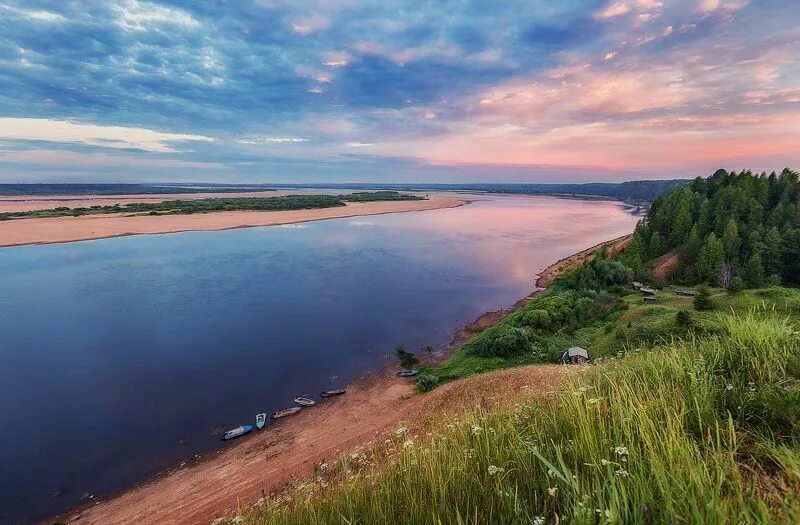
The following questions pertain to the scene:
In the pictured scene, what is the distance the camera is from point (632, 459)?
6.98ft

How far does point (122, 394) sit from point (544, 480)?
20.7 metres

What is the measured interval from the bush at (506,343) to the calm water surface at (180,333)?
4335 millimetres

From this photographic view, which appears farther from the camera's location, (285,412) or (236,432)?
(285,412)

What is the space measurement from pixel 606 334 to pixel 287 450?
52.2 ft

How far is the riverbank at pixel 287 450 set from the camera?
35.5 feet

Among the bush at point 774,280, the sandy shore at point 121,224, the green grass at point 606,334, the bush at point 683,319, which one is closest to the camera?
the bush at point 683,319

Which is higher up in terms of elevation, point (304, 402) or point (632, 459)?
point (632, 459)

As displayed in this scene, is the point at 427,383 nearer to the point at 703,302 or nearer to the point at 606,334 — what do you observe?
the point at 606,334

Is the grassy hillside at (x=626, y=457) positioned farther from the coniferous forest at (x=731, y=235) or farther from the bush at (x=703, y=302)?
the coniferous forest at (x=731, y=235)

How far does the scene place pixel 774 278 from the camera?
88.8ft

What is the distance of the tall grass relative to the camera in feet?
5.86

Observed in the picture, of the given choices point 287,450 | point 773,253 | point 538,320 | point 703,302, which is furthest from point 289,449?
point 773,253

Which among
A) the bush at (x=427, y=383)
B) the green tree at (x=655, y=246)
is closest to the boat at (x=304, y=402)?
the bush at (x=427, y=383)

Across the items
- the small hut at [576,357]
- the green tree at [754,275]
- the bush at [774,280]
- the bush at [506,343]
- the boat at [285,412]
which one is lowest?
the boat at [285,412]
